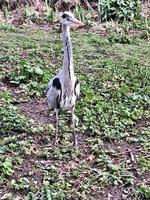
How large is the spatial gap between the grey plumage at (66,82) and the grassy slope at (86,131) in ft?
1.01

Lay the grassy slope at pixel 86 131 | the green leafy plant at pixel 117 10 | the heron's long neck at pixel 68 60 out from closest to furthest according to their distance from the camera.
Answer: the grassy slope at pixel 86 131 < the heron's long neck at pixel 68 60 < the green leafy plant at pixel 117 10

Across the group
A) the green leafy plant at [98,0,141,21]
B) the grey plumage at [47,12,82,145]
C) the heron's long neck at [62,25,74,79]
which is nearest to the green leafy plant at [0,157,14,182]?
the grey plumage at [47,12,82,145]

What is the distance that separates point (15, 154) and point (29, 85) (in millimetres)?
1833

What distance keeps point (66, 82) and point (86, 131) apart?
29.6 inches

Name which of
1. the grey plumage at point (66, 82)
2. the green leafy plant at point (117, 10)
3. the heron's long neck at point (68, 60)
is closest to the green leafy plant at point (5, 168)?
the grey plumage at point (66, 82)

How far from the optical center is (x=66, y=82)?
478 centimetres

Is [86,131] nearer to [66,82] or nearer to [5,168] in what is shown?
[66,82]

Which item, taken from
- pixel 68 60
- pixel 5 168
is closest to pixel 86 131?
pixel 68 60

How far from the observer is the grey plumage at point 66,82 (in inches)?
186

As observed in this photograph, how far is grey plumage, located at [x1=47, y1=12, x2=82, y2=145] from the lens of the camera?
4.72 m

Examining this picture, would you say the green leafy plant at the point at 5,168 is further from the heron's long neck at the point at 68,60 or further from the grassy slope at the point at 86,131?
the heron's long neck at the point at 68,60

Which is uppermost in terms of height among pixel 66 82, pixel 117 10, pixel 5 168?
pixel 117 10

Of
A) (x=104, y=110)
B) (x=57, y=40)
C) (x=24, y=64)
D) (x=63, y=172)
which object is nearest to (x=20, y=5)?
(x=57, y=40)

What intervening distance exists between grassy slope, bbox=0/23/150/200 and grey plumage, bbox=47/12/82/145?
1.01 ft
